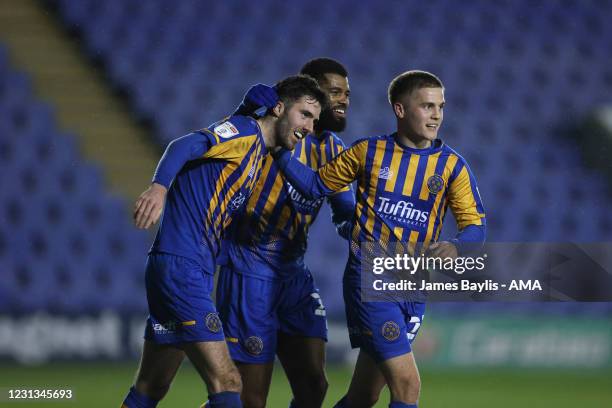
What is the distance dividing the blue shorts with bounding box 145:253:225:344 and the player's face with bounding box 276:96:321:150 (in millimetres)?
674

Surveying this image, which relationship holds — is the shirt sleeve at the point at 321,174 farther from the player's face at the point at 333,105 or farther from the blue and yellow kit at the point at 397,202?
the player's face at the point at 333,105

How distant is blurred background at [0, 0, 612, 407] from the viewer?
709 cm

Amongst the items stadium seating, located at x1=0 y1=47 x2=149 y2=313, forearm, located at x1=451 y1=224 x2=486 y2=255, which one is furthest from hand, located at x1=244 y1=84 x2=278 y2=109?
stadium seating, located at x1=0 y1=47 x2=149 y2=313

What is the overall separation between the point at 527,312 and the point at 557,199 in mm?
Answer: 1433

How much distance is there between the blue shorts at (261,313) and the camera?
4078 mm

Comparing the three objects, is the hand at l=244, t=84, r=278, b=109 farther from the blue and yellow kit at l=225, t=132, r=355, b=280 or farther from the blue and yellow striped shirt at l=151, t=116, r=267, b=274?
the blue and yellow kit at l=225, t=132, r=355, b=280

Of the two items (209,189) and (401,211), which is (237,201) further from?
(401,211)

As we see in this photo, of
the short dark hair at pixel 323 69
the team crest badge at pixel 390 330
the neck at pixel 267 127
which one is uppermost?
the short dark hair at pixel 323 69

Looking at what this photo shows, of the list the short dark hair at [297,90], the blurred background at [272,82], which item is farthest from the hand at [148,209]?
the blurred background at [272,82]

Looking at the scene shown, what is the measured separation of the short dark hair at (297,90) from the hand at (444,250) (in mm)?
804

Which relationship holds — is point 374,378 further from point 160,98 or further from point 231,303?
point 160,98

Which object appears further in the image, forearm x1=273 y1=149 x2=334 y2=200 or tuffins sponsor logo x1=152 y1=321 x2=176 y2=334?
forearm x1=273 y1=149 x2=334 y2=200

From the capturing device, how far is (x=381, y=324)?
3.72 meters

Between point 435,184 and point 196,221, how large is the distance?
1.01m
